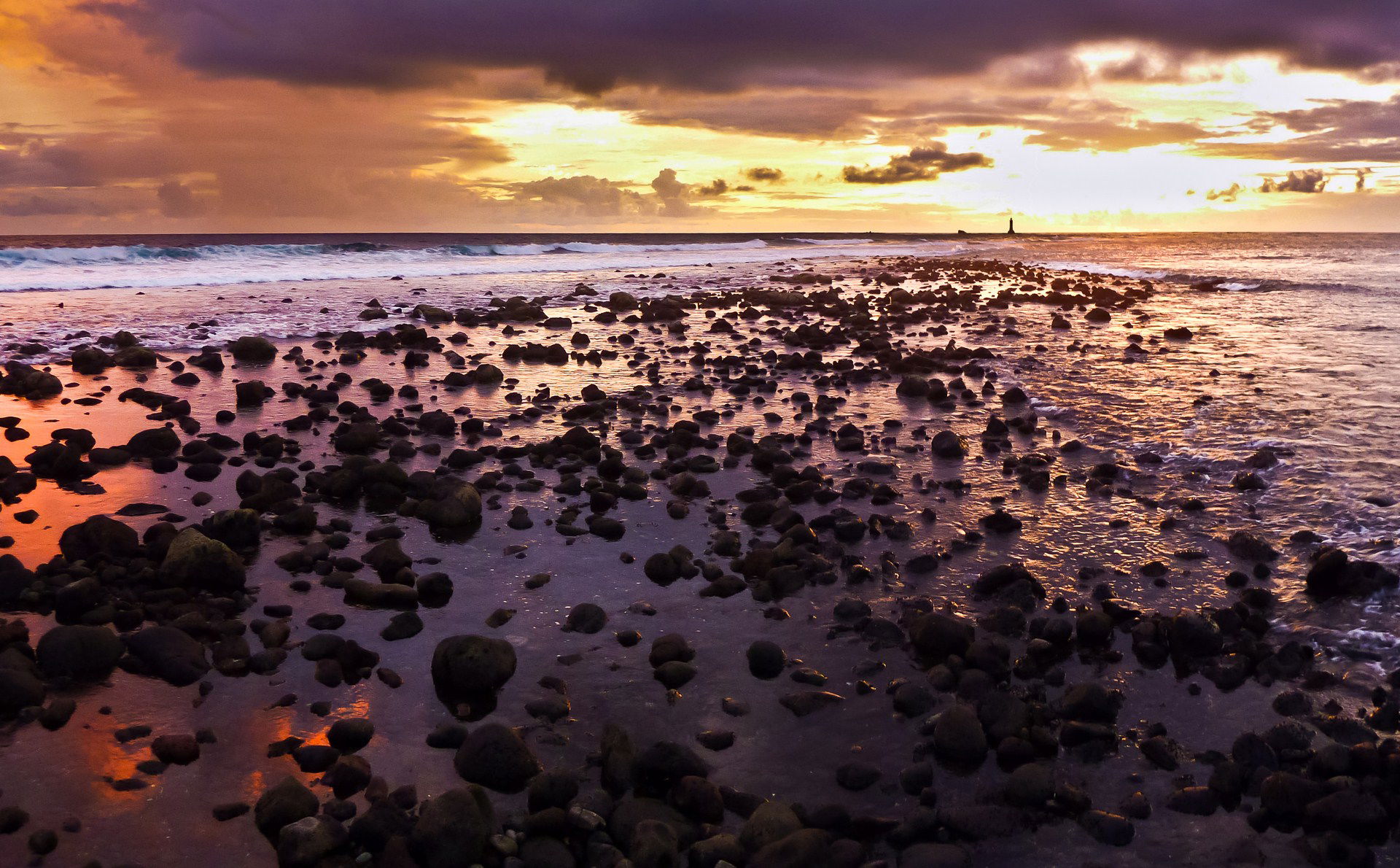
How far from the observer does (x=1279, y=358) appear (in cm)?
2112

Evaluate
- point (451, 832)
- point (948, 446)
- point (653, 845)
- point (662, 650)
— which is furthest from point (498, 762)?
point (948, 446)

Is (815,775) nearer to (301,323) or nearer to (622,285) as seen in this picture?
(301,323)

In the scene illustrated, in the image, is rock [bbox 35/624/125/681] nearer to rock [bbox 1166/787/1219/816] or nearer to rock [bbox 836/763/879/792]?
rock [bbox 836/763/879/792]

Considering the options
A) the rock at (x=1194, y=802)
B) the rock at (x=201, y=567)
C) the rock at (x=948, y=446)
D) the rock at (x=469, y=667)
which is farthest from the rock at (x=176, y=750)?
the rock at (x=948, y=446)

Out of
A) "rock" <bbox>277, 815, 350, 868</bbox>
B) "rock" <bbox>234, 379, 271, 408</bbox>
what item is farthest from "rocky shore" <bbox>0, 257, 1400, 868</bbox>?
"rock" <bbox>234, 379, 271, 408</bbox>

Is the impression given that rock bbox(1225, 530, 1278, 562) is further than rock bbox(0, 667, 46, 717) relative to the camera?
Yes

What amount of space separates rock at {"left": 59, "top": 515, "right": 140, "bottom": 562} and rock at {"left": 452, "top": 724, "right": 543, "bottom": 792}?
18.2 feet

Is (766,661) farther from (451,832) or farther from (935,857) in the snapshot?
(451,832)

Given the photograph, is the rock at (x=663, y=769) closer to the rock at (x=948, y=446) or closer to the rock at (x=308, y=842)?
the rock at (x=308, y=842)

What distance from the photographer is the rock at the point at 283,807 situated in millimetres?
5238

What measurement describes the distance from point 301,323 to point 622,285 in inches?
829

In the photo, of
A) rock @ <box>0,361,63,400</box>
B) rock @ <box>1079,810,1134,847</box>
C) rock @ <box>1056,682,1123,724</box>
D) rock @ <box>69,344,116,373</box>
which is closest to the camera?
rock @ <box>1079,810,1134,847</box>

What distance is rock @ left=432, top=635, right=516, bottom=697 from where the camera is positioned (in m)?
6.79

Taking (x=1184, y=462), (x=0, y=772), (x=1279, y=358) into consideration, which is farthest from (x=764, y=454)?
(x=1279, y=358)
